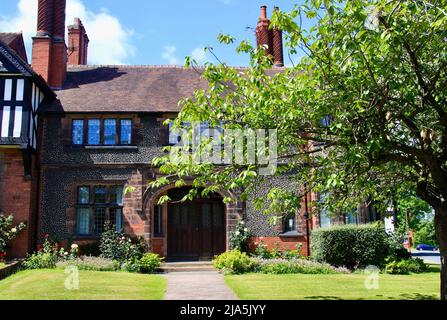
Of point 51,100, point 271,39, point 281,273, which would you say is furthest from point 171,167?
point 271,39

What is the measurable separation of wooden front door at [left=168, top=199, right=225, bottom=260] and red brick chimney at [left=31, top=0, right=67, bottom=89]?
301 inches

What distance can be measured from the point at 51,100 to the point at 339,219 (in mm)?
12436

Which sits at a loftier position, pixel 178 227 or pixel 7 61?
pixel 7 61

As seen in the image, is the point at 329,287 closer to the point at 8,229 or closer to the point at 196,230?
the point at 196,230

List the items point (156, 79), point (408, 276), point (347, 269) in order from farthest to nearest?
point (156, 79)
point (347, 269)
point (408, 276)

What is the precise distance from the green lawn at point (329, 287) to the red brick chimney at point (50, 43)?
39.5ft

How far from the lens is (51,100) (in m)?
19.2

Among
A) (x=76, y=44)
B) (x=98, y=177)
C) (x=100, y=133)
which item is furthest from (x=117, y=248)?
(x=76, y=44)

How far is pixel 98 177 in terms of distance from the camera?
721 inches

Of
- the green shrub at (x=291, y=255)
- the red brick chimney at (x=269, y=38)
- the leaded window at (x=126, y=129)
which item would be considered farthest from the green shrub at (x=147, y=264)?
the red brick chimney at (x=269, y=38)

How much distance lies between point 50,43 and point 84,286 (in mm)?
12615

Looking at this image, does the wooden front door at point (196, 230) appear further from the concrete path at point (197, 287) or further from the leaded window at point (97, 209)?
the concrete path at point (197, 287)

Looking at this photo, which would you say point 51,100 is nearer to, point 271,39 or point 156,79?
point 156,79

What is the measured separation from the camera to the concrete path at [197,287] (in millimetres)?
10273
